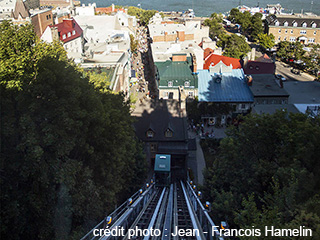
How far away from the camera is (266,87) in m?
43.7

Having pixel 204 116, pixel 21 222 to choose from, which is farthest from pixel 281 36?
pixel 21 222

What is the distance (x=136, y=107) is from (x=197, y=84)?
10551mm

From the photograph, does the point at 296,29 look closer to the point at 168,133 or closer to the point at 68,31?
the point at 68,31

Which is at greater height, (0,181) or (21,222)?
(0,181)

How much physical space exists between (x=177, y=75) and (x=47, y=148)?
2981 centimetres

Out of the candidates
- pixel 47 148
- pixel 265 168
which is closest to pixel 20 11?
pixel 47 148

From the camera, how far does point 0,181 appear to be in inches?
544

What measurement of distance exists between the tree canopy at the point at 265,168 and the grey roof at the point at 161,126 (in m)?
7.82

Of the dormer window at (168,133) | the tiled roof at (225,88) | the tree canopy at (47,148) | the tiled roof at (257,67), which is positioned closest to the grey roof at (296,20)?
the tiled roof at (257,67)

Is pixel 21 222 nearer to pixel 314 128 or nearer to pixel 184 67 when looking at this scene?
pixel 314 128

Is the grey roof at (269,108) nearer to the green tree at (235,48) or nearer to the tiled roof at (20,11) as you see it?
the green tree at (235,48)

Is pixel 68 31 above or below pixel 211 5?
below

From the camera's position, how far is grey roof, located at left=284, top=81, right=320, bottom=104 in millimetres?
46125

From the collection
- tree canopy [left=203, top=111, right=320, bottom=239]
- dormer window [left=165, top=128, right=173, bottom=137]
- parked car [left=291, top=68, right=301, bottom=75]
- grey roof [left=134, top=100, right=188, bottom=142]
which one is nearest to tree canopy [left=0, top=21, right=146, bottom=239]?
tree canopy [left=203, top=111, right=320, bottom=239]
